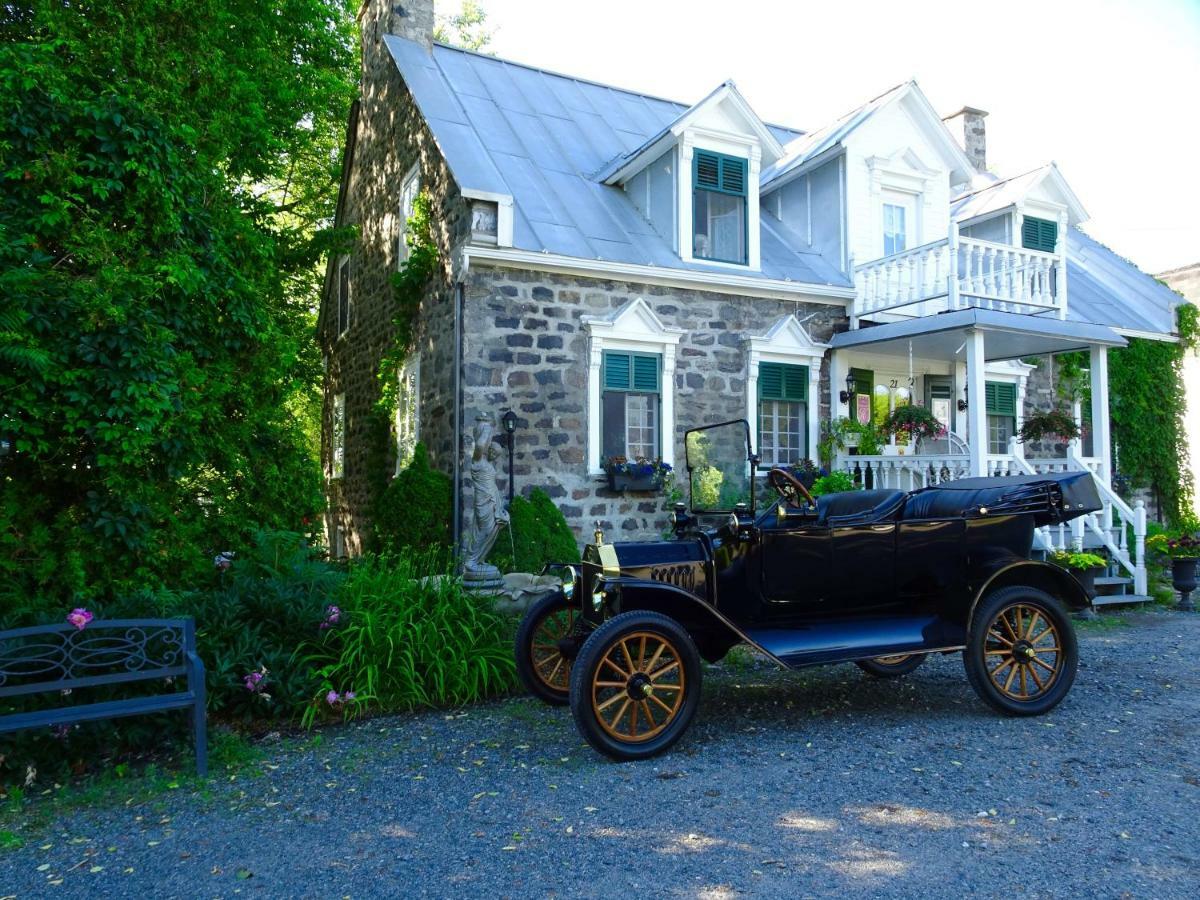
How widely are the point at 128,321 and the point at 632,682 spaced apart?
12.5 ft

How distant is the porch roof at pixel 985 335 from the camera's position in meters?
10.2

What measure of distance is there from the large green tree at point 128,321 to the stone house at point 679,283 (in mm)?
3034

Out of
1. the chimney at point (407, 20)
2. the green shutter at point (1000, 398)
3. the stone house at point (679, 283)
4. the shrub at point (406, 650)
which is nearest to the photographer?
the shrub at point (406, 650)

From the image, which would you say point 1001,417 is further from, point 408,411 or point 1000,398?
point 408,411

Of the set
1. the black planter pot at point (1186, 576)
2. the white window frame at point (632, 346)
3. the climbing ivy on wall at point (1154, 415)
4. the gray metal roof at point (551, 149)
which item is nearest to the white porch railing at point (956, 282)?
the gray metal roof at point (551, 149)

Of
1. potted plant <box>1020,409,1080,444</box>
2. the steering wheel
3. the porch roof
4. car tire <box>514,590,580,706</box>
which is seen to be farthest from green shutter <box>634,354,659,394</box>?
potted plant <box>1020,409,1080,444</box>

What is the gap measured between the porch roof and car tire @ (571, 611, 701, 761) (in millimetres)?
7097

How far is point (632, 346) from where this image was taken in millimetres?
10391

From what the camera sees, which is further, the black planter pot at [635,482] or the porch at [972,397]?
the porch at [972,397]

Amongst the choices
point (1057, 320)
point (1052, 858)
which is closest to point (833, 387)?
point (1057, 320)

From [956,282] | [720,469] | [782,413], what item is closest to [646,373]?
[720,469]

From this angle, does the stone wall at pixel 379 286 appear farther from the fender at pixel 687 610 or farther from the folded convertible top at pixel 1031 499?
the folded convertible top at pixel 1031 499

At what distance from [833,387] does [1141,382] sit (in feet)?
20.7

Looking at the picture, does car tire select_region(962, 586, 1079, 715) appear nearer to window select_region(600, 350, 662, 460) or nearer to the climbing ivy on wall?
window select_region(600, 350, 662, 460)
